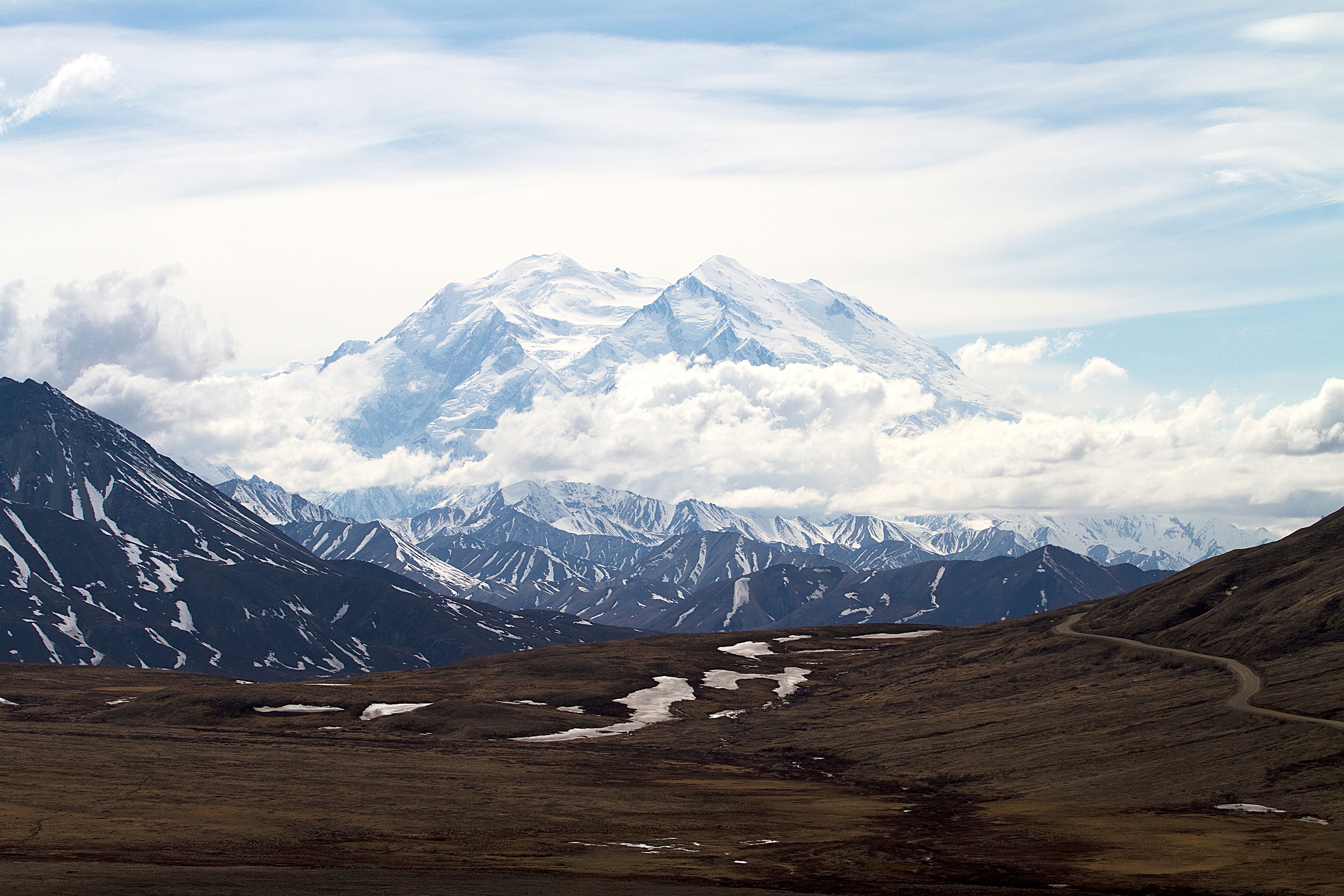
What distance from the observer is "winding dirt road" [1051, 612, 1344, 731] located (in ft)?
375

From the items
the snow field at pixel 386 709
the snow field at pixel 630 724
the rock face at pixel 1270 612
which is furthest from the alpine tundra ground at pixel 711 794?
the rock face at pixel 1270 612

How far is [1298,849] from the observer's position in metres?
77.9

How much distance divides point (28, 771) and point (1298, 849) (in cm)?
10047

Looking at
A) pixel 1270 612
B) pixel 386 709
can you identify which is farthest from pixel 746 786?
pixel 1270 612

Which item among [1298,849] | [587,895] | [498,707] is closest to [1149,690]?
[1298,849]

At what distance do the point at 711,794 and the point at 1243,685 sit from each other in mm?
68864

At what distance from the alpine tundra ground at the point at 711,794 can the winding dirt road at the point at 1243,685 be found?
1687 mm

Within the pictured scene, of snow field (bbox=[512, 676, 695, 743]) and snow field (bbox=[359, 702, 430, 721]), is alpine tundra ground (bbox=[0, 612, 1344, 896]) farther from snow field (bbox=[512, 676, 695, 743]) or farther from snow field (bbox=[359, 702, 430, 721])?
snow field (bbox=[359, 702, 430, 721])

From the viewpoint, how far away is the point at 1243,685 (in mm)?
137000

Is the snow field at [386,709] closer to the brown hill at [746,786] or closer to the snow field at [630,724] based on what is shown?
the brown hill at [746,786]

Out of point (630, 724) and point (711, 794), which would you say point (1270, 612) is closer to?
point (630, 724)

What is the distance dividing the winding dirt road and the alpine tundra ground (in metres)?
1.69

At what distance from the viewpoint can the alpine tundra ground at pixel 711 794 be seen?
7094 centimetres

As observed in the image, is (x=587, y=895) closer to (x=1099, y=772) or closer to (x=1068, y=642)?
(x=1099, y=772)
